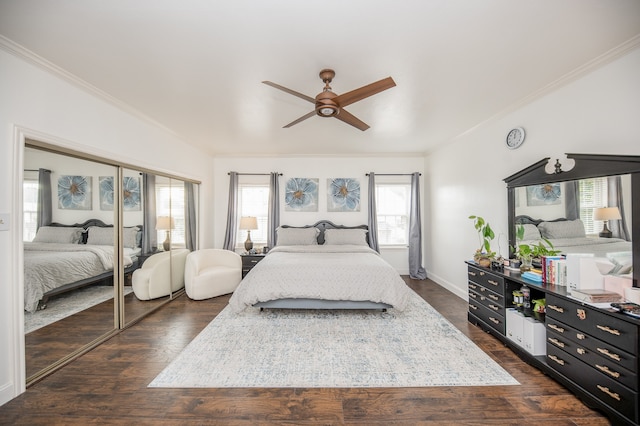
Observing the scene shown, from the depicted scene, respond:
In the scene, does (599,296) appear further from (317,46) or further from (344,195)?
(344,195)

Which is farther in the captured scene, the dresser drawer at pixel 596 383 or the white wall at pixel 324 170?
the white wall at pixel 324 170

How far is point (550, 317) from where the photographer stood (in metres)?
2.18

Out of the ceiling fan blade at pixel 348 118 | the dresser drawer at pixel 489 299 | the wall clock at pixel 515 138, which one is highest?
the ceiling fan blade at pixel 348 118

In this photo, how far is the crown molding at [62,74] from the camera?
194 centimetres

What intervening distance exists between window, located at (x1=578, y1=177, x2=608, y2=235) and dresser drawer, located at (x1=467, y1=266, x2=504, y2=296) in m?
0.86

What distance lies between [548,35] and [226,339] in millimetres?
3854

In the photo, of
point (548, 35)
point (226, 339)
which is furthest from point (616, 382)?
point (226, 339)

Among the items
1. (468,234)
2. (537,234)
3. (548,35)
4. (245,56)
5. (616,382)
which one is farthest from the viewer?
(468,234)

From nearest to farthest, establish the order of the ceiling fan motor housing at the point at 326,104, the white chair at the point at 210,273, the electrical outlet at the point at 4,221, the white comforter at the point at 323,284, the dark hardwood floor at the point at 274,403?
the dark hardwood floor at the point at 274,403, the electrical outlet at the point at 4,221, the ceiling fan motor housing at the point at 326,104, the white comforter at the point at 323,284, the white chair at the point at 210,273

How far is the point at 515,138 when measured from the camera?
3.13 metres

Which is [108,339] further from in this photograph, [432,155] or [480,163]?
[432,155]

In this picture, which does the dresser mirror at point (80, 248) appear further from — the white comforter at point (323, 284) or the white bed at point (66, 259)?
the white comforter at point (323, 284)

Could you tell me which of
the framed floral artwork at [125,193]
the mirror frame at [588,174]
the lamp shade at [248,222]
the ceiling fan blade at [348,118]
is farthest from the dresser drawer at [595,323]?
the lamp shade at [248,222]

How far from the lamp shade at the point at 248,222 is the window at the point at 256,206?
15.6 inches
